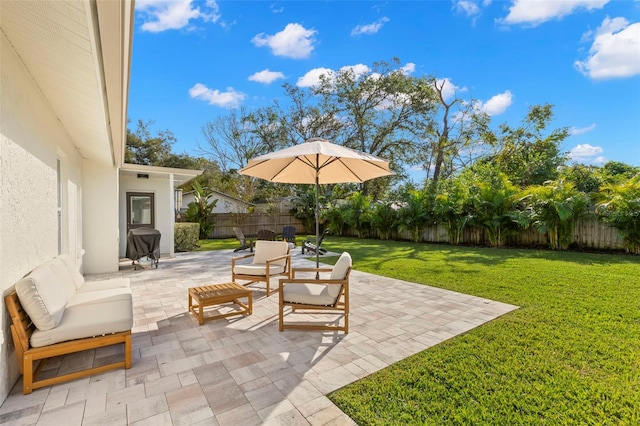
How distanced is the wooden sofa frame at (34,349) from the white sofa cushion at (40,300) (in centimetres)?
8

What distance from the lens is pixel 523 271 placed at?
760cm

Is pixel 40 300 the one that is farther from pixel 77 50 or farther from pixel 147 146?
pixel 147 146

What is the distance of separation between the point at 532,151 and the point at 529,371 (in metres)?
19.5

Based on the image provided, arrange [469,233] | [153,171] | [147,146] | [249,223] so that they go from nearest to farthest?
[153,171], [469,233], [249,223], [147,146]

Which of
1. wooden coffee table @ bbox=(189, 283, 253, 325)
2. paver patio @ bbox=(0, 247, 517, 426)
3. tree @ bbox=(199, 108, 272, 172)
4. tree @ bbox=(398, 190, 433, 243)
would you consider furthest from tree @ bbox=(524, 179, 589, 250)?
tree @ bbox=(199, 108, 272, 172)

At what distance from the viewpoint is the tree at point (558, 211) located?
10211 mm

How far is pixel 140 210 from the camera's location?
446 inches

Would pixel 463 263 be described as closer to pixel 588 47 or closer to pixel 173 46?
pixel 588 47

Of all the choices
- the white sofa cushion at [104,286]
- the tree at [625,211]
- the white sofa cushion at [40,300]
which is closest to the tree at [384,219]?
the tree at [625,211]

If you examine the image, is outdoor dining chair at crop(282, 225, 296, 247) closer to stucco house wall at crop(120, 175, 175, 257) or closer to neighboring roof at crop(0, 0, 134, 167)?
Answer: stucco house wall at crop(120, 175, 175, 257)

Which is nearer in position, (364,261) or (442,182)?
(364,261)

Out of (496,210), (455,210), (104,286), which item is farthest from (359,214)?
(104,286)

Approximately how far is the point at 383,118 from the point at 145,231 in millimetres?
18582

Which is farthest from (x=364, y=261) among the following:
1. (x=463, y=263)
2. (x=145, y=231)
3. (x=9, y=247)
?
(x=9, y=247)
